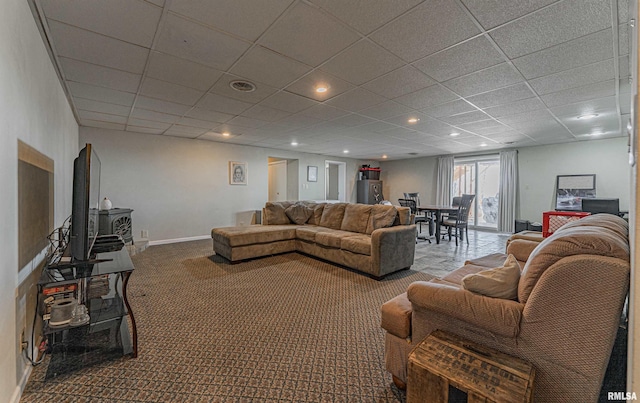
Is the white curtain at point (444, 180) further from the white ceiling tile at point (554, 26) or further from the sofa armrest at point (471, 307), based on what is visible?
the sofa armrest at point (471, 307)

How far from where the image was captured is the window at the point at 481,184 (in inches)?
295

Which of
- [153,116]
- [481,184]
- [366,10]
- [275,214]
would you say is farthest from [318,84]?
[481,184]

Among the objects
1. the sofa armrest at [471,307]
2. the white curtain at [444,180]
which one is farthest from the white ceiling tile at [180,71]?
the white curtain at [444,180]

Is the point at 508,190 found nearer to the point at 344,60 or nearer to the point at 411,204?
the point at 411,204

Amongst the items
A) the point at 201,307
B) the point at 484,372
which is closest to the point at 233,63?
the point at 201,307

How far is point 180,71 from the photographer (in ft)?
8.43

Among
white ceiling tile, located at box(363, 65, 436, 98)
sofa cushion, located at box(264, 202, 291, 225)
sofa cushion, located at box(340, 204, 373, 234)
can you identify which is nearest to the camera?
white ceiling tile, located at box(363, 65, 436, 98)

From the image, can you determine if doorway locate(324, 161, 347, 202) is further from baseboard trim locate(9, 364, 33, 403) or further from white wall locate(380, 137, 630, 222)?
baseboard trim locate(9, 364, 33, 403)

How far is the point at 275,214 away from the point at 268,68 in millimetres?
2948

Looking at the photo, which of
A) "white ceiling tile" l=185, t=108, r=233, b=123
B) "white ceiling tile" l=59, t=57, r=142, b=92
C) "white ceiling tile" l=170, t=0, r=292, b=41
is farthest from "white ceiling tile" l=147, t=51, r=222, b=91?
→ "white ceiling tile" l=185, t=108, r=233, b=123

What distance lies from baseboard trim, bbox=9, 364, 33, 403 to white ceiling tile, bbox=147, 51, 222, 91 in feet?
7.80

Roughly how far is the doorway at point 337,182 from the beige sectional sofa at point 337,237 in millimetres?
4101

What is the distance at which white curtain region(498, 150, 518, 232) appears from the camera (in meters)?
6.84

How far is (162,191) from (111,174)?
0.90 meters
